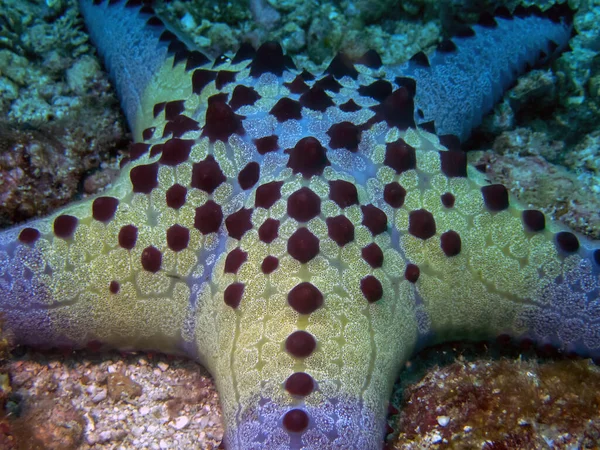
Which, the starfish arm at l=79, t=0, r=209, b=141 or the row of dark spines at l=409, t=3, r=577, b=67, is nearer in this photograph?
the starfish arm at l=79, t=0, r=209, b=141

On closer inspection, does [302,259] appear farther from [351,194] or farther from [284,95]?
[284,95]

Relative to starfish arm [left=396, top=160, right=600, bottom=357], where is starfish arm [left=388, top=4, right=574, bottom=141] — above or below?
above

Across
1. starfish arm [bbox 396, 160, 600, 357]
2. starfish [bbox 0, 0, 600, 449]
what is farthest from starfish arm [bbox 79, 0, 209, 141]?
starfish arm [bbox 396, 160, 600, 357]

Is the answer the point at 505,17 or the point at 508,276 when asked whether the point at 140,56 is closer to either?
the point at 505,17

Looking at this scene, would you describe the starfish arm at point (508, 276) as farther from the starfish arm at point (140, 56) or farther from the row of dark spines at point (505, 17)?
the starfish arm at point (140, 56)

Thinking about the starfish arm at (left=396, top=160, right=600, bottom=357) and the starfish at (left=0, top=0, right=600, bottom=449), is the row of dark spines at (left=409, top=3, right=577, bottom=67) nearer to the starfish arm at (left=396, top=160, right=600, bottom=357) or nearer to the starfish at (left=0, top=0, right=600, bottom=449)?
the starfish at (left=0, top=0, right=600, bottom=449)

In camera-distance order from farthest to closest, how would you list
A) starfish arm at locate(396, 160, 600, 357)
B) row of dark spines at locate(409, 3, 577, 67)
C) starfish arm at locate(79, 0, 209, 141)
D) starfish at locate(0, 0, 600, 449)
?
1. row of dark spines at locate(409, 3, 577, 67)
2. starfish arm at locate(79, 0, 209, 141)
3. starfish arm at locate(396, 160, 600, 357)
4. starfish at locate(0, 0, 600, 449)

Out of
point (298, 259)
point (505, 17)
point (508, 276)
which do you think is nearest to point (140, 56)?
point (298, 259)
